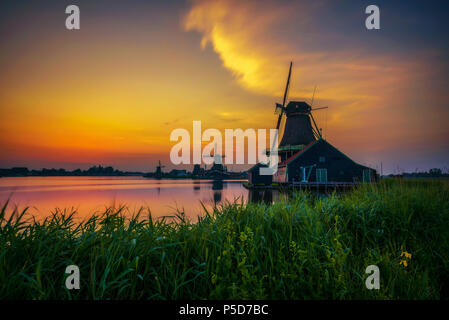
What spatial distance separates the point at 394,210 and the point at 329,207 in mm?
1251

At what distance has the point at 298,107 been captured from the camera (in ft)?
116

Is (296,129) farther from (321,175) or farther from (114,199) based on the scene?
(114,199)

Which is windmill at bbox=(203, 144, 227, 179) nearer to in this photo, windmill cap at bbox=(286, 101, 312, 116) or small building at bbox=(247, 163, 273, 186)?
small building at bbox=(247, 163, 273, 186)

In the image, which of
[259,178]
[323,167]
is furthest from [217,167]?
[323,167]

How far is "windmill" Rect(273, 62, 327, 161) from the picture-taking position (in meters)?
33.3

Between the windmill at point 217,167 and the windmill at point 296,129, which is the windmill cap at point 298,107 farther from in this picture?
the windmill at point 217,167

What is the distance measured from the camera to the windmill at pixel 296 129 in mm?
33281

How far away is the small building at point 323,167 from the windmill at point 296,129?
4821mm

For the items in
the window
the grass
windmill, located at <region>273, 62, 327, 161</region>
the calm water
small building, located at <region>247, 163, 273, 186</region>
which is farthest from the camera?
small building, located at <region>247, 163, 273, 186</region>

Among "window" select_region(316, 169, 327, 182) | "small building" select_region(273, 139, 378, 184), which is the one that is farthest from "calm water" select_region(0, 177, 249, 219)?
"window" select_region(316, 169, 327, 182)

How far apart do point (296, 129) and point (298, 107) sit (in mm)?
4005

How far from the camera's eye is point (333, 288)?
8.09 feet

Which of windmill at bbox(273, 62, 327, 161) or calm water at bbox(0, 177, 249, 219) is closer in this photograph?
calm water at bbox(0, 177, 249, 219)

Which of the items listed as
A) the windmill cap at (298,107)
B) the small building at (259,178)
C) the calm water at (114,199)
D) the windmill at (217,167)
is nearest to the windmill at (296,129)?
the windmill cap at (298,107)
